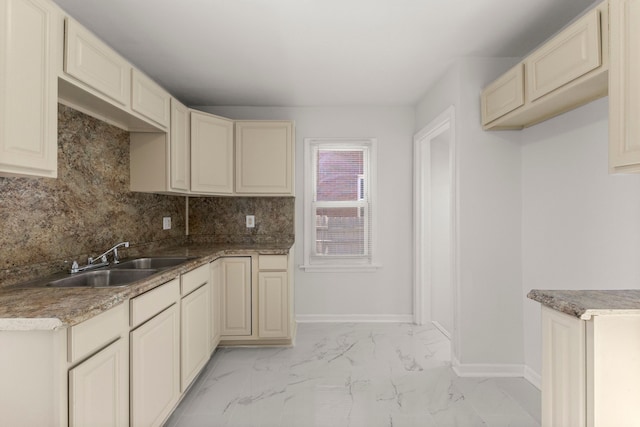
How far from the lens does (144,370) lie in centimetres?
168

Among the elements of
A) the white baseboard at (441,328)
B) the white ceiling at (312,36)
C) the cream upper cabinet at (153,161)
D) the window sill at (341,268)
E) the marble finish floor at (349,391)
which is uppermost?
the white ceiling at (312,36)

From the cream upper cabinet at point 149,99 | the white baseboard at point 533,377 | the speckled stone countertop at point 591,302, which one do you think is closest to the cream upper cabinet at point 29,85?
the cream upper cabinet at point 149,99

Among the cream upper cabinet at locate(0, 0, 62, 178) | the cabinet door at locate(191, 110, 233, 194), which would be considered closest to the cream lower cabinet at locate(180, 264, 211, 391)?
the cabinet door at locate(191, 110, 233, 194)

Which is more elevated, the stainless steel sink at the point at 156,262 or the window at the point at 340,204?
the window at the point at 340,204

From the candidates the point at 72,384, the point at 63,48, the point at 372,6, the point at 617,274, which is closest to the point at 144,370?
the point at 72,384

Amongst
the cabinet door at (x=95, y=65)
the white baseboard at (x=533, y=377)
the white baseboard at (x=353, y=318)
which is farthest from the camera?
the white baseboard at (x=353, y=318)

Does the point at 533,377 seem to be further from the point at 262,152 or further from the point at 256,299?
the point at 262,152

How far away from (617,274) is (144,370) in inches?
102

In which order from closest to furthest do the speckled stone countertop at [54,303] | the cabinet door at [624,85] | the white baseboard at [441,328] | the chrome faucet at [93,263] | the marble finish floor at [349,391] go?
the speckled stone countertop at [54,303], the cabinet door at [624,85], the chrome faucet at [93,263], the marble finish floor at [349,391], the white baseboard at [441,328]

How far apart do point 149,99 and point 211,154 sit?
0.97 metres

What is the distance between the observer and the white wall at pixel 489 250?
264 centimetres

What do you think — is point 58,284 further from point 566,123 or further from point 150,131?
point 566,123

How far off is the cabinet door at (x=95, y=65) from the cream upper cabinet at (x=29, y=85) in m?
0.06

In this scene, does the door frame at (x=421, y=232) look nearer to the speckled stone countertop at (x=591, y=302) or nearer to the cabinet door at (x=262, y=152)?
the cabinet door at (x=262, y=152)
